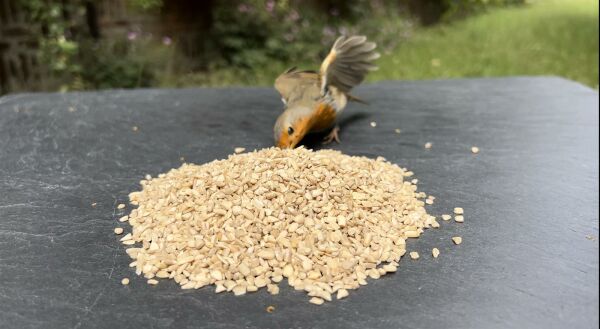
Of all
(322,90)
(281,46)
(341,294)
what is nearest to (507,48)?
(281,46)

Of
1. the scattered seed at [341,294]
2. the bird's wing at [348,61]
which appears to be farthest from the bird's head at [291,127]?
the scattered seed at [341,294]

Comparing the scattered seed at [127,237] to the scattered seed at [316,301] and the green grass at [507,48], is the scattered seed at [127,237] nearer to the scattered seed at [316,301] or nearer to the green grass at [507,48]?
the scattered seed at [316,301]

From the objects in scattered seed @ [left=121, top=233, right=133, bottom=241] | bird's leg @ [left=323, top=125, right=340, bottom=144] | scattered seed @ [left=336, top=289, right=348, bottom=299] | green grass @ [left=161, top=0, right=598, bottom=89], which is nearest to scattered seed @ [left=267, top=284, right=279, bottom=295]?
scattered seed @ [left=336, top=289, right=348, bottom=299]

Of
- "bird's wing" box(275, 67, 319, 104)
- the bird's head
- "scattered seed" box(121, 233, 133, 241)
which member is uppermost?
"bird's wing" box(275, 67, 319, 104)

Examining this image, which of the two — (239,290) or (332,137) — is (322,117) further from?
(239,290)

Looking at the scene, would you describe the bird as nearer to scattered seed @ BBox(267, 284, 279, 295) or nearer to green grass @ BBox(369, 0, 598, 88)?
scattered seed @ BBox(267, 284, 279, 295)

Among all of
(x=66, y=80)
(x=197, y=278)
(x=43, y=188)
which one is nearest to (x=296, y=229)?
(x=197, y=278)

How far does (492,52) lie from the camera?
486 cm

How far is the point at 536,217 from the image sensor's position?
138 cm

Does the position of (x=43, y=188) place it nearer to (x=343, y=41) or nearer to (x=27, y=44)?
(x=343, y=41)

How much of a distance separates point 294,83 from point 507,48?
3.90 metres

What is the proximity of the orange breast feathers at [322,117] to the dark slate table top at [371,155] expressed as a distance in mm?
97

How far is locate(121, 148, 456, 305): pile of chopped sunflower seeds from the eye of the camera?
3.71 ft

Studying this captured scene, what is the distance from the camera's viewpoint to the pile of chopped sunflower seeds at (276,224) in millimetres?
1131
